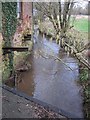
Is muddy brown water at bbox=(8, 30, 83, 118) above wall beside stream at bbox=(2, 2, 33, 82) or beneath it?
beneath

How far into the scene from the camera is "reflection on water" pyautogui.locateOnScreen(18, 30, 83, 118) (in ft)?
29.0

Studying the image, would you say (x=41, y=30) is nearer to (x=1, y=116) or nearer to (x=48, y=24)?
(x=48, y=24)

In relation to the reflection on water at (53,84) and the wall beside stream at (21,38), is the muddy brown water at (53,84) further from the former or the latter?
the wall beside stream at (21,38)

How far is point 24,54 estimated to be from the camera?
45.9 feet

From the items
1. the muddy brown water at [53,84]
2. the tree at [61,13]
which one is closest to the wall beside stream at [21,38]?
the muddy brown water at [53,84]

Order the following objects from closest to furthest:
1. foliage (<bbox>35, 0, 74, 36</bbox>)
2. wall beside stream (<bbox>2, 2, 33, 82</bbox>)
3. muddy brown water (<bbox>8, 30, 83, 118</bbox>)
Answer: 1. muddy brown water (<bbox>8, 30, 83, 118</bbox>)
2. wall beside stream (<bbox>2, 2, 33, 82</bbox>)
3. foliage (<bbox>35, 0, 74, 36</bbox>)

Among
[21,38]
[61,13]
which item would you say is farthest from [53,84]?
[61,13]

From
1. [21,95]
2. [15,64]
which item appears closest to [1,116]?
[21,95]

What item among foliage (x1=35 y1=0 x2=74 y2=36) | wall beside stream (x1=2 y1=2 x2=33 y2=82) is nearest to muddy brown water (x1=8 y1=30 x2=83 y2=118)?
wall beside stream (x1=2 y1=2 x2=33 y2=82)

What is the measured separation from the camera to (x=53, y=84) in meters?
10.7

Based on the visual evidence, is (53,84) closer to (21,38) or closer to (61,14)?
(21,38)

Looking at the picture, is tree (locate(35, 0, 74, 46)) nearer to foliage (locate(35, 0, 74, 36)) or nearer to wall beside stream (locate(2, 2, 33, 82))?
foliage (locate(35, 0, 74, 36))

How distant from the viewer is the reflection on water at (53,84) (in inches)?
348

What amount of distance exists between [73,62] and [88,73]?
10.4 feet
